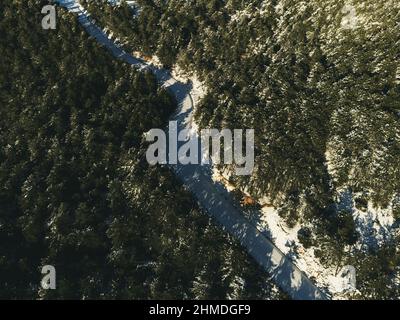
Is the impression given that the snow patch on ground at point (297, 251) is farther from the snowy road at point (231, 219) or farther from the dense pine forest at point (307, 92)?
the dense pine forest at point (307, 92)

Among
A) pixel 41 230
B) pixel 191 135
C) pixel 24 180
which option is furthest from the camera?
pixel 191 135

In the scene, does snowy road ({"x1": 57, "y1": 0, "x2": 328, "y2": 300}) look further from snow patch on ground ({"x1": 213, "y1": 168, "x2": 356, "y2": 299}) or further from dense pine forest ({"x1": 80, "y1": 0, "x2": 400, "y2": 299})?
dense pine forest ({"x1": 80, "y1": 0, "x2": 400, "y2": 299})

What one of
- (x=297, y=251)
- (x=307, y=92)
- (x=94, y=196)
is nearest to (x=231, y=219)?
(x=297, y=251)

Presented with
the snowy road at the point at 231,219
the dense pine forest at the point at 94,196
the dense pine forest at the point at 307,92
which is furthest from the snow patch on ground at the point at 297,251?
the dense pine forest at the point at 94,196

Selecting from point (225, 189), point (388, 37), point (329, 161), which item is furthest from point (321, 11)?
point (225, 189)

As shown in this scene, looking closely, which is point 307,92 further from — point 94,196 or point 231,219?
point 94,196
